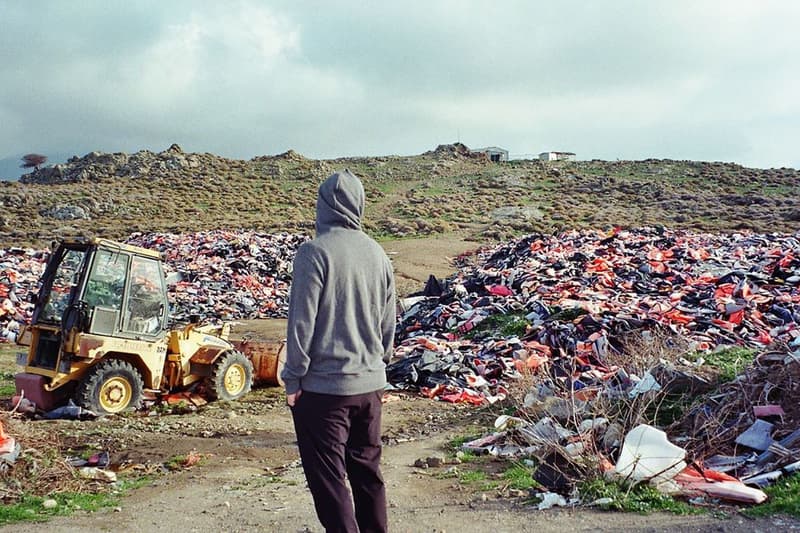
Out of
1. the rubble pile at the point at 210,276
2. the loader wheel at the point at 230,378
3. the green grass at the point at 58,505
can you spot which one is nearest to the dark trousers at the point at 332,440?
the green grass at the point at 58,505

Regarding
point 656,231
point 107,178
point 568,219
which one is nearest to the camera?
point 656,231

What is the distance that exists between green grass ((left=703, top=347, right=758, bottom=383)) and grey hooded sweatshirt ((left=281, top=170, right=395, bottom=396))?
4.13 meters

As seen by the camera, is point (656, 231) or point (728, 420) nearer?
point (728, 420)

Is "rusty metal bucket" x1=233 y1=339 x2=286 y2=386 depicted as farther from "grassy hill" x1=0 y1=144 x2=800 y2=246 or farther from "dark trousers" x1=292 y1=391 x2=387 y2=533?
"grassy hill" x1=0 y1=144 x2=800 y2=246

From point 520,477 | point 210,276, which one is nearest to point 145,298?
point 520,477

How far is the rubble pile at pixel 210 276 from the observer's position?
1719 centimetres

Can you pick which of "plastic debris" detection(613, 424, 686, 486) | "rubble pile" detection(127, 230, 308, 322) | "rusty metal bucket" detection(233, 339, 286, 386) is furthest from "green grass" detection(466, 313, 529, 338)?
"rubble pile" detection(127, 230, 308, 322)

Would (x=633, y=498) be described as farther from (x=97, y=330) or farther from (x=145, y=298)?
(x=145, y=298)

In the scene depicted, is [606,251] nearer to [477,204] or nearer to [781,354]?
[781,354]

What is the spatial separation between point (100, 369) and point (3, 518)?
10.3ft

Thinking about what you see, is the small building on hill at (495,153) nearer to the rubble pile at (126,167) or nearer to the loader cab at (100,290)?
the rubble pile at (126,167)

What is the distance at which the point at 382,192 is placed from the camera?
50312mm

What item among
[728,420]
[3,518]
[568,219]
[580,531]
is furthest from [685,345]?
[568,219]

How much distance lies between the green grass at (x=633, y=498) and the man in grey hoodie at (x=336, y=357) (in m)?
1.83
